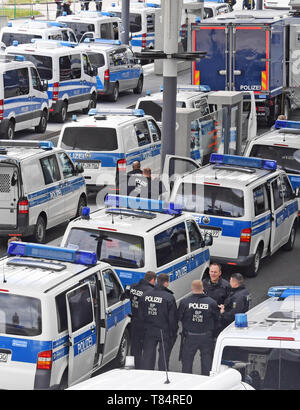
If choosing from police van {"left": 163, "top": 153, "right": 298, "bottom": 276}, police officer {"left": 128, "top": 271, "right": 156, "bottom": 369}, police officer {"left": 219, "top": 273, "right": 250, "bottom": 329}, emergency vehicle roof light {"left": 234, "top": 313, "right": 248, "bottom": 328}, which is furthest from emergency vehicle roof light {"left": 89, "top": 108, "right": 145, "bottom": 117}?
emergency vehicle roof light {"left": 234, "top": 313, "right": 248, "bottom": 328}

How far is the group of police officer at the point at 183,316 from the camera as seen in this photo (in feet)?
38.4

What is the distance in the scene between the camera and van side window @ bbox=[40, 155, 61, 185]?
18489 mm

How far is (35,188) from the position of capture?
18062 millimetres

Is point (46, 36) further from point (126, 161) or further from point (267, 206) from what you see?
point (267, 206)

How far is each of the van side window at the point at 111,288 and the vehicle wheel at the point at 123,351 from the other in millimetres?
550

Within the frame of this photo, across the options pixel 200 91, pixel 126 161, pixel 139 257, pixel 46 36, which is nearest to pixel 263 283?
pixel 139 257

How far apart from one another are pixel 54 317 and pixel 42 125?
1923 centimetres

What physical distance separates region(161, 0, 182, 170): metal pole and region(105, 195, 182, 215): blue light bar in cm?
537

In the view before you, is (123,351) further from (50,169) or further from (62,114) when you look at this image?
(62,114)

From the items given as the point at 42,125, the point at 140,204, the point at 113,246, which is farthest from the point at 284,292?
the point at 42,125

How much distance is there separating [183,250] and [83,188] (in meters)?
5.79

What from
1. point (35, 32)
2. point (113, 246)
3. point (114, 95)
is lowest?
point (114, 95)

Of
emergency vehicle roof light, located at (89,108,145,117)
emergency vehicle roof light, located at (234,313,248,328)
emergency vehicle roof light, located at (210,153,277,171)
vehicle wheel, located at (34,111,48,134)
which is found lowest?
vehicle wheel, located at (34,111,48,134)

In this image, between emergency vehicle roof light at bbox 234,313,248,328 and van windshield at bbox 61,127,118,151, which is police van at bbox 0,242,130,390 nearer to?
emergency vehicle roof light at bbox 234,313,248,328
